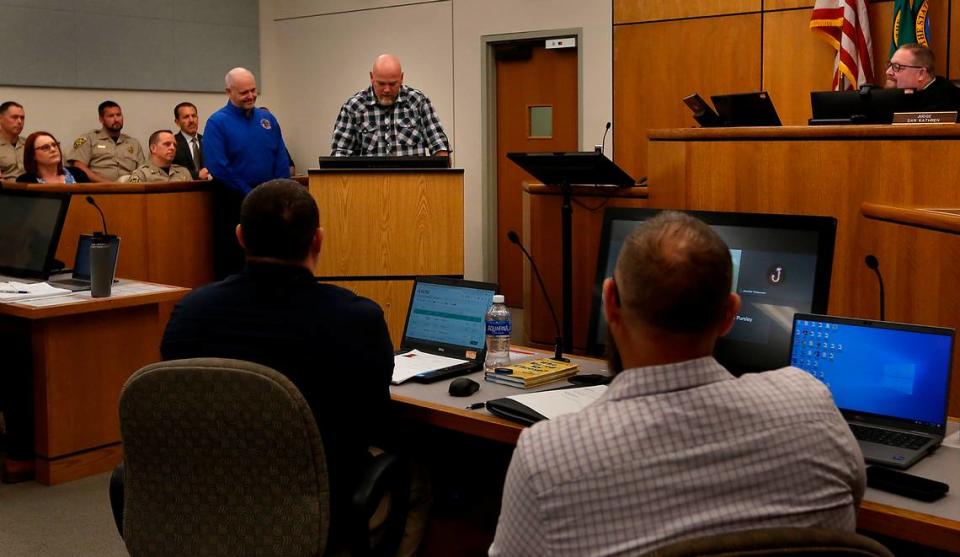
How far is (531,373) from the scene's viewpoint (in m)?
2.44

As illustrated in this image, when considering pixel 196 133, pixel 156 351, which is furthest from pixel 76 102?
pixel 156 351

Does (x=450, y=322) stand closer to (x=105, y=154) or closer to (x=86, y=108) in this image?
(x=105, y=154)

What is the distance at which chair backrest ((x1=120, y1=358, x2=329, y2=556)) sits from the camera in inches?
68.7

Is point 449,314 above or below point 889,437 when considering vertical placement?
above

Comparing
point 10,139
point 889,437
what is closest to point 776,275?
point 889,437

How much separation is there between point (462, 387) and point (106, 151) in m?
6.27

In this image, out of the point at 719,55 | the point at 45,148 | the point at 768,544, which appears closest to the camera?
the point at 768,544

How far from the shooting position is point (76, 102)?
776 cm

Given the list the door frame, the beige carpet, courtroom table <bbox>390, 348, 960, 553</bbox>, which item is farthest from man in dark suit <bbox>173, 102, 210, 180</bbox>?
courtroom table <bbox>390, 348, 960, 553</bbox>

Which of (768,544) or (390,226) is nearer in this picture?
(768,544)

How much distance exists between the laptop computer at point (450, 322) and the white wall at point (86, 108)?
5813mm

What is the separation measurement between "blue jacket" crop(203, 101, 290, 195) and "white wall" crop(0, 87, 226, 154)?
2.16 metres

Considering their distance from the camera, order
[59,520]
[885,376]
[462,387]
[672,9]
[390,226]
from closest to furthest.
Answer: [885,376] → [462,387] → [59,520] → [390,226] → [672,9]

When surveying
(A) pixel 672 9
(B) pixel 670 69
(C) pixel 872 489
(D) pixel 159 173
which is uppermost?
(A) pixel 672 9
